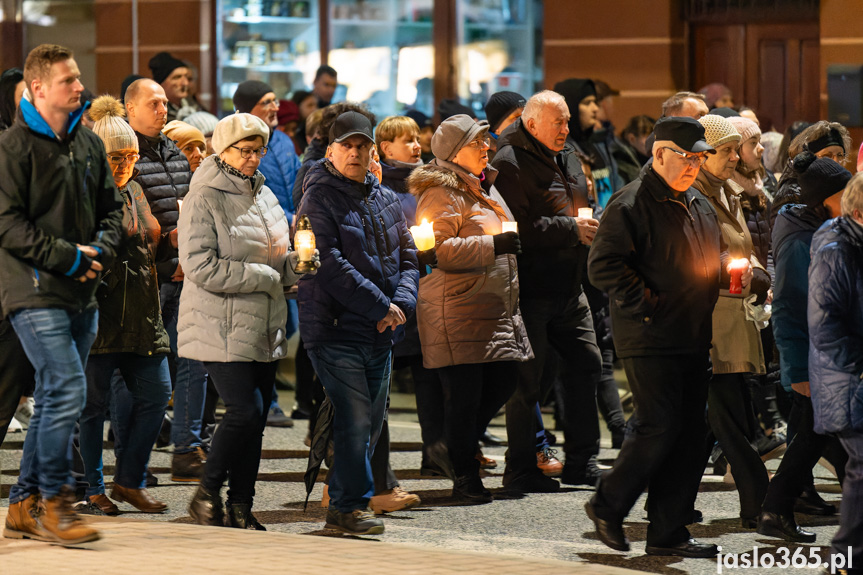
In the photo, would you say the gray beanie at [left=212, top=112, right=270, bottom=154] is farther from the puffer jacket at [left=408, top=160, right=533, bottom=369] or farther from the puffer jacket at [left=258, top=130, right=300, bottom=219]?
the puffer jacket at [left=258, top=130, right=300, bottom=219]

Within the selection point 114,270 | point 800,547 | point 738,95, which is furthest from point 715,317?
point 738,95

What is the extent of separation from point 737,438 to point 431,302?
6.50ft

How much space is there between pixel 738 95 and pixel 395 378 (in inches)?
208

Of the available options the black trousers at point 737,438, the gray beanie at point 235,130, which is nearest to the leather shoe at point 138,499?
the gray beanie at point 235,130

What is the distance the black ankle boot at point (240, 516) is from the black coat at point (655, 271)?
2108mm

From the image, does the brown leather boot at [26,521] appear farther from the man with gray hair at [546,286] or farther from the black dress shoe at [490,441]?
the black dress shoe at [490,441]

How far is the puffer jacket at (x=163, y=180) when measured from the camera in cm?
877

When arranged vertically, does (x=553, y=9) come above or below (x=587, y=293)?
above

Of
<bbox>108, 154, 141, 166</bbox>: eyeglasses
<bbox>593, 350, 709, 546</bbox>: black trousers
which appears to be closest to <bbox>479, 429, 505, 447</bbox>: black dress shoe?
<bbox>593, 350, 709, 546</bbox>: black trousers

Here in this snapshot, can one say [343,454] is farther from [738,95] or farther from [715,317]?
[738,95]

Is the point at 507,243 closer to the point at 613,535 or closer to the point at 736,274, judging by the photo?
the point at 736,274

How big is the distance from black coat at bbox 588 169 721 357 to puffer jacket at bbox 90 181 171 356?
2548 mm

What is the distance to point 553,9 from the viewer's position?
15898 millimetres

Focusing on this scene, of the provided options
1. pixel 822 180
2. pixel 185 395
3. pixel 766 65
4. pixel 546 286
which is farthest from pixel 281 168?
pixel 766 65
